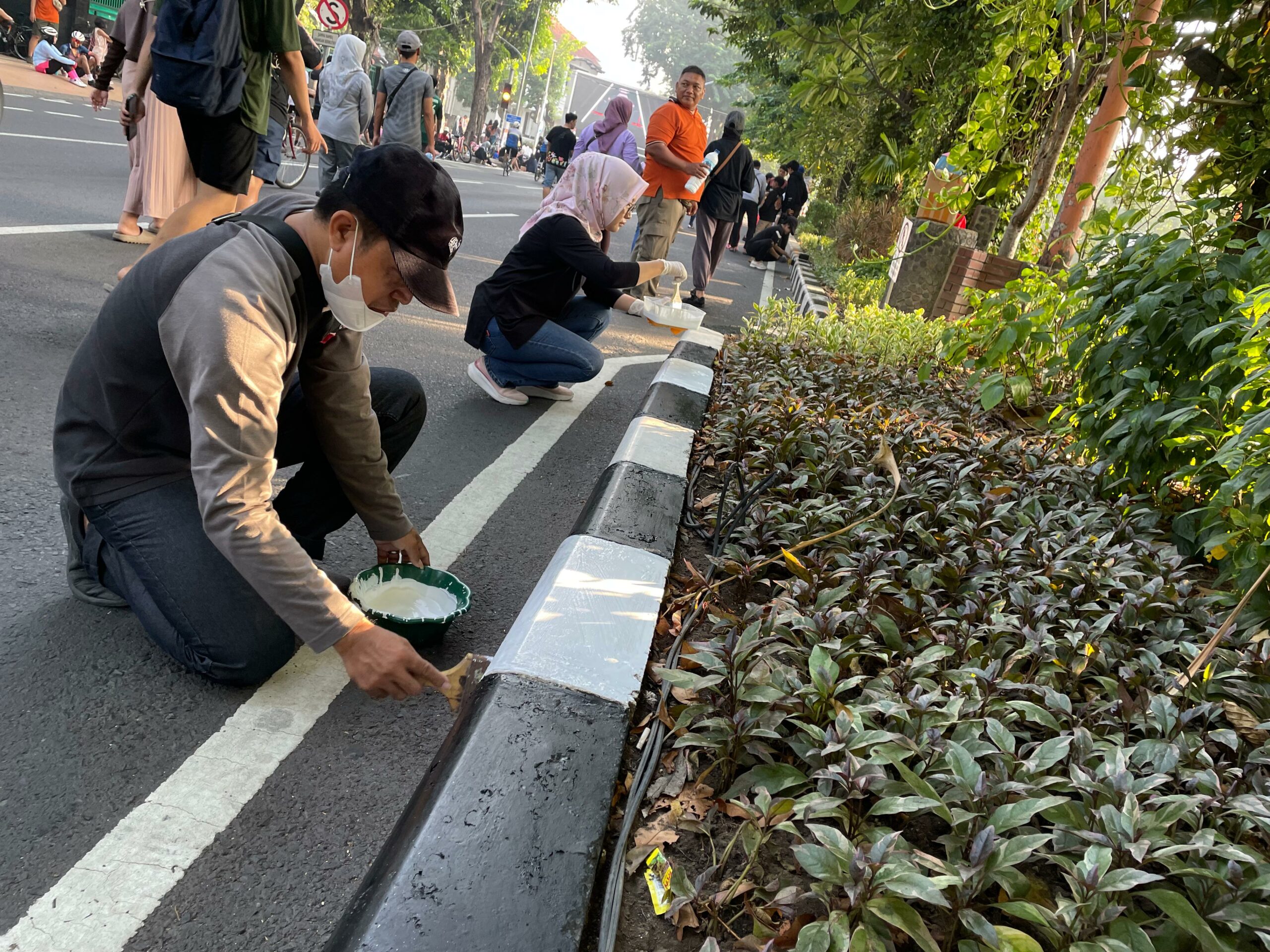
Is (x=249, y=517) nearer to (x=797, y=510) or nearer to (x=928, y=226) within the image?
(x=797, y=510)

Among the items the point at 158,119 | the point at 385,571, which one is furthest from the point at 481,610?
the point at 158,119

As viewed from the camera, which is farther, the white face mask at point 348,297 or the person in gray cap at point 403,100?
the person in gray cap at point 403,100

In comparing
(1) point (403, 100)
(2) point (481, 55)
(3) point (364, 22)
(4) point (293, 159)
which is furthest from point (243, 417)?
(2) point (481, 55)

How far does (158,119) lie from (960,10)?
6.39m

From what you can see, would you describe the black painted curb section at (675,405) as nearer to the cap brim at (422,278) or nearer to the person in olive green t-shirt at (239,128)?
the cap brim at (422,278)

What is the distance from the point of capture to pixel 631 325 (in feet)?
26.3

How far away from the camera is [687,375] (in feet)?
16.4

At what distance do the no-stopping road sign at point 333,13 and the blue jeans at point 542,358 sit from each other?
20.1m

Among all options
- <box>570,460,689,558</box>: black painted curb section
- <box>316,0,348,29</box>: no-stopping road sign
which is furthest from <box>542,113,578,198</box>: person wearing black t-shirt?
<box>570,460,689,558</box>: black painted curb section

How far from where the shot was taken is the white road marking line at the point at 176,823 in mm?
1591

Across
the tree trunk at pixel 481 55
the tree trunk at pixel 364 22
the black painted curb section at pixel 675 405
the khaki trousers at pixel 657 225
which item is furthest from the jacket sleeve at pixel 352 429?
the tree trunk at pixel 481 55

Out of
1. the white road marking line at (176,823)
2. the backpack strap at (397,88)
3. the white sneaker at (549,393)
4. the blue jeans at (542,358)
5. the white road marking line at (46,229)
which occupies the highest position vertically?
the backpack strap at (397,88)

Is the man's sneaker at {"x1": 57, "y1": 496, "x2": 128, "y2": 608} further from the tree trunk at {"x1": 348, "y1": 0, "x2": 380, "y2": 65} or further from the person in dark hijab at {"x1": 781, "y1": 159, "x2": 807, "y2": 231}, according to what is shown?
the tree trunk at {"x1": 348, "y1": 0, "x2": 380, "y2": 65}

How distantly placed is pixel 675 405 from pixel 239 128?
257cm
